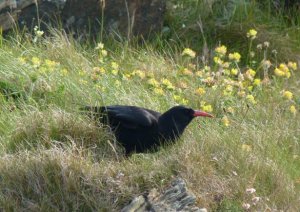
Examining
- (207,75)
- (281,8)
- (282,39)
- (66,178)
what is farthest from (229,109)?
(281,8)

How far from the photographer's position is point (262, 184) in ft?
19.3

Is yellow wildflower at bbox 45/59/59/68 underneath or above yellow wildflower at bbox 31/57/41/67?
underneath

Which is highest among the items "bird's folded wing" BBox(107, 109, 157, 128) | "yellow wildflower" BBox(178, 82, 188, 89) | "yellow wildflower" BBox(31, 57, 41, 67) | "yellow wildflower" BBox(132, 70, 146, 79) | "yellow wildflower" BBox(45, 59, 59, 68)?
"bird's folded wing" BBox(107, 109, 157, 128)

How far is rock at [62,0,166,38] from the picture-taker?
8898mm

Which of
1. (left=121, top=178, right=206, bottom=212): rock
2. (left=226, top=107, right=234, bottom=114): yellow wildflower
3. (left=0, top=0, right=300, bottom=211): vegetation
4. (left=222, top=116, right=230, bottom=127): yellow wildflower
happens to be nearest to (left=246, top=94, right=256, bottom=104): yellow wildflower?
(left=0, top=0, right=300, bottom=211): vegetation

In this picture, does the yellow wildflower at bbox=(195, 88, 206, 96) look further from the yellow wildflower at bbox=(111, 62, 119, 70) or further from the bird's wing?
the bird's wing

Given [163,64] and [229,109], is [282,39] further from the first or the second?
[229,109]

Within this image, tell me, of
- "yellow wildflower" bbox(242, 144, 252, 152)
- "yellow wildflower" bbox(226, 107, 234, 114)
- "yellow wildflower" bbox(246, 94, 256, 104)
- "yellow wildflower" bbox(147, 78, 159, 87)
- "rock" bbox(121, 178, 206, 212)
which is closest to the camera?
"rock" bbox(121, 178, 206, 212)

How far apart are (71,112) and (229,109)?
4.11 ft

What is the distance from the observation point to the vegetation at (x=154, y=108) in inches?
225

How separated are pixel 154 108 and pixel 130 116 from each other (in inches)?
33.7

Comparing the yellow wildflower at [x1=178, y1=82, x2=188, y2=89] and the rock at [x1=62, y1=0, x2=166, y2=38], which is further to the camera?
the rock at [x1=62, y1=0, x2=166, y2=38]

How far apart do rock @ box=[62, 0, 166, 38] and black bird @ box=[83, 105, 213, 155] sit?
275 cm

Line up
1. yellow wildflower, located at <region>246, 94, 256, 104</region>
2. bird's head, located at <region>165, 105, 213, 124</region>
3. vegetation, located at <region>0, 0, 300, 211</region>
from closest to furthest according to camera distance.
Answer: vegetation, located at <region>0, 0, 300, 211</region>
bird's head, located at <region>165, 105, 213, 124</region>
yellow wildflower, located at <region>246, 94, 256, 104</region>
